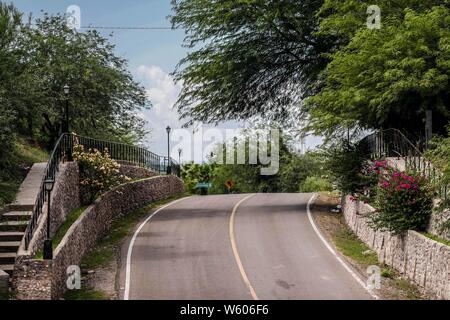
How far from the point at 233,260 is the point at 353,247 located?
5151 millimetres

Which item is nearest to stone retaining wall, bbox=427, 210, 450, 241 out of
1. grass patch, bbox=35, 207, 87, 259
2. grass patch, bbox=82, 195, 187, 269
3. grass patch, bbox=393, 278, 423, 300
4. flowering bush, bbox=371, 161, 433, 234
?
flowering bush, bbox=371, 161, 433, 234

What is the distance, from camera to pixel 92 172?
29781mm

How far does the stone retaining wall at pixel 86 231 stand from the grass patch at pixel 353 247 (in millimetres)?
9293

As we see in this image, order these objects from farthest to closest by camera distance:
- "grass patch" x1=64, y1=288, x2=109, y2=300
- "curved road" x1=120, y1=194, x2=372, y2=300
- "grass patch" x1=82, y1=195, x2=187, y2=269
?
"grass patch" x1=82, y1=195, x2=187, y2=269, "grass patch" x1=64, y1=288, x2=109, y2=300, "curved road" x1=120, y1=194, x2=372, y2=300

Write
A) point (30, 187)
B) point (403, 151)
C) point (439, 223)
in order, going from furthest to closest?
point (403, 151)
point (30, 187)
point (439, 223)

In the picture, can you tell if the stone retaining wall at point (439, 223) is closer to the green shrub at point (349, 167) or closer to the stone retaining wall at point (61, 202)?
the green shrub at point (349, 167)

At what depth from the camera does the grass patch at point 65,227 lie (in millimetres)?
21781

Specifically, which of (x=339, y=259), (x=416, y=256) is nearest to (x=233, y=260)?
(x=339, y=259)

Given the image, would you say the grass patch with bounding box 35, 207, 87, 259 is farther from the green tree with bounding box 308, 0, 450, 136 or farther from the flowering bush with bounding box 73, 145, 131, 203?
the green tree with bounding box 308, 0, 450, 136

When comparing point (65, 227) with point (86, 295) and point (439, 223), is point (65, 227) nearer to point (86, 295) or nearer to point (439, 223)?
point (86, 295)

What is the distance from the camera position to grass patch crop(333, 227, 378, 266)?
24031 millimetres

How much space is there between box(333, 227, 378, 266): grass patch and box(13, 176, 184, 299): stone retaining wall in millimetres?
9293

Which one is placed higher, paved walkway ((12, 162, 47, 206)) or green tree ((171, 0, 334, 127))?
green tree ((171, 0, 334, 127))

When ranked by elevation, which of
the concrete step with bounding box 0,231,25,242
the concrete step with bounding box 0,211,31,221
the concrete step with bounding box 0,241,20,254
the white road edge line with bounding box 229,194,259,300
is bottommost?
the white road edge line with bounding box 229,194,259,300
